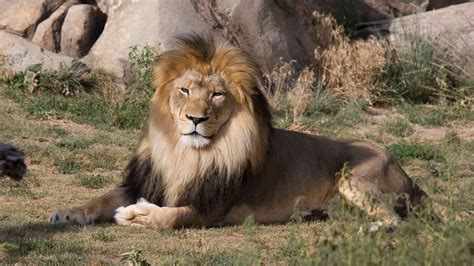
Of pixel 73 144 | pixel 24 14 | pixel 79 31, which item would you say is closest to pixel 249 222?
pixel 73 144

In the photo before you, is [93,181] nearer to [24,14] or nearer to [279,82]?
[279,82]

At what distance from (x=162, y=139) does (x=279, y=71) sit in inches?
198

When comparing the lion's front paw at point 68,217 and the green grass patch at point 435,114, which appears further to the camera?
the green grass patch at point 435,114

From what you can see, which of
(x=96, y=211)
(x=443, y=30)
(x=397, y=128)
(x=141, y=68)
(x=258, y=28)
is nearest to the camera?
(x=96, y=211)

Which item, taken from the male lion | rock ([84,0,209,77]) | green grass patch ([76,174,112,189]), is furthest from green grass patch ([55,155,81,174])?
rock ([84,0,209,77])

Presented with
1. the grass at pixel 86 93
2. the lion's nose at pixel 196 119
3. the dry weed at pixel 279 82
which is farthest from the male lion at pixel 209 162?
the dry weed at pixel 279 82

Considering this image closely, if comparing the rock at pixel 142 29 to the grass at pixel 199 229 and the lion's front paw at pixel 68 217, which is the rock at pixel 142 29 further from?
the lion's front paw at pixel 68 217

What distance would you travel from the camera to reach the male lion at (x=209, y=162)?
691cm

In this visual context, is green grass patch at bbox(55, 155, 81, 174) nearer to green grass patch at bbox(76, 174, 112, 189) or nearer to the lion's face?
green grass patch at bbox(76, 174, 112, 189)

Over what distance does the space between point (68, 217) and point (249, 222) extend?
2825 millimetres

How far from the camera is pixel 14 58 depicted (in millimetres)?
11414

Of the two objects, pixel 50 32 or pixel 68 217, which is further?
pixel 50 32

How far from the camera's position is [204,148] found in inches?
273

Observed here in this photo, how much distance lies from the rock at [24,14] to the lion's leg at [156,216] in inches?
219
